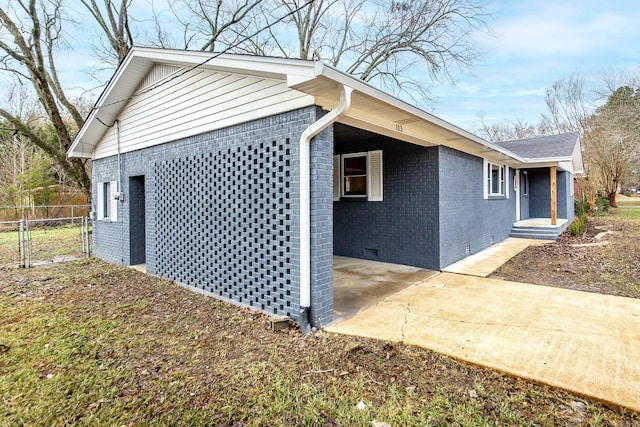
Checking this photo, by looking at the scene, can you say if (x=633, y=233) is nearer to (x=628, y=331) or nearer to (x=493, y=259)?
(x=493, y=259)

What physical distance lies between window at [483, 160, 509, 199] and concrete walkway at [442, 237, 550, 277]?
1509 millimetres

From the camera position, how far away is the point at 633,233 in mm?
11727

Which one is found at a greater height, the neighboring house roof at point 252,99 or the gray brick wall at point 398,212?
the neighboring house roof at point 252,99

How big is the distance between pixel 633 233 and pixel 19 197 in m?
26.6

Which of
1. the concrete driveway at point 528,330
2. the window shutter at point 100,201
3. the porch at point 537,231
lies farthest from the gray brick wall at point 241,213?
the porch at point 537,231

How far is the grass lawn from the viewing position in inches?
94.7

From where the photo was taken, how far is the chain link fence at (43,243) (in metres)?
8.31

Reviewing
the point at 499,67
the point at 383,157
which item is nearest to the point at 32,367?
the point at 383,157

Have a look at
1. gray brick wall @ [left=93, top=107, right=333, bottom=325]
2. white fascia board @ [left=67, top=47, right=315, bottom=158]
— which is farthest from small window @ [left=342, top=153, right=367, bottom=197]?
white fascia board @ [left=67, top=47, right=315, bottom=158]

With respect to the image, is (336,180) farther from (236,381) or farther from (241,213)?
(236,381)

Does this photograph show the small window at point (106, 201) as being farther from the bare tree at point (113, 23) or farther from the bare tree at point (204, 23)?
the bare tree at point (204, 23)

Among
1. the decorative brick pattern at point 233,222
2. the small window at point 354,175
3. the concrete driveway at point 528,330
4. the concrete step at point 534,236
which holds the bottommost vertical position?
the concrete driveway at point 528,330

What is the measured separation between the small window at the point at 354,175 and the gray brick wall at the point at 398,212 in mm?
169

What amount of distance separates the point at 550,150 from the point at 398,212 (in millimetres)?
9344
